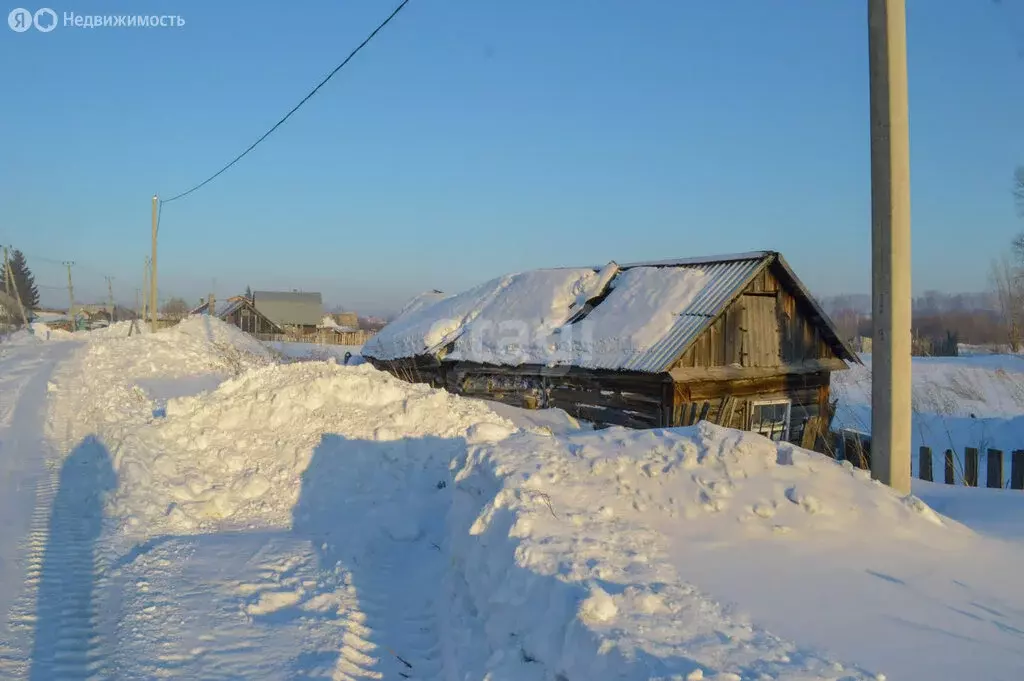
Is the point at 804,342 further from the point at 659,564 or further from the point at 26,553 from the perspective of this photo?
the point at 26,553

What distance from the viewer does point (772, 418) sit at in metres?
14.6

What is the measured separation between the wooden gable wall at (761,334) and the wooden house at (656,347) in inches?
0.9

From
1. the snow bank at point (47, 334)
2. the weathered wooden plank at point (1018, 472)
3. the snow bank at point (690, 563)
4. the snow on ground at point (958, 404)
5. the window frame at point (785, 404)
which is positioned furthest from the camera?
the snow bank at point (47, 334)

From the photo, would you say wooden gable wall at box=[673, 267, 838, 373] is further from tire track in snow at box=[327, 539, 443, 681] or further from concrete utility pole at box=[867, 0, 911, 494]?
tire track in snow at box=[327, 539, 443, 681]

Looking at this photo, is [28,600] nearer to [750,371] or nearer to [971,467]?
[971,467]

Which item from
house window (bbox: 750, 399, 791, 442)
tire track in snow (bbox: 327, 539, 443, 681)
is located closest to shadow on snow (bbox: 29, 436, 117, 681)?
tire track in snow (bbox: 327, 539, 443, 681)

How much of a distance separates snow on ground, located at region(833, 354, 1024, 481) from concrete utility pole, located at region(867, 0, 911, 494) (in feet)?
27.9

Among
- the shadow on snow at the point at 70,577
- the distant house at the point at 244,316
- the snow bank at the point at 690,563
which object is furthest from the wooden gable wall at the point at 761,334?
the distant house at the point at 244,316

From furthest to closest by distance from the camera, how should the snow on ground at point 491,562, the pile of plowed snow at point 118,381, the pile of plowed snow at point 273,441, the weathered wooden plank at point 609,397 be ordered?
A: 1. the weathered wooden plank at point 609,397
2. the pile of plowed snow at point 118,381
3. the pile of plowed snow at point 273,441
4. the snow on ground at point 491,562

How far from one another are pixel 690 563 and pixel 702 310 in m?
9.17

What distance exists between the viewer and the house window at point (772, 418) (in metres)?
14.2

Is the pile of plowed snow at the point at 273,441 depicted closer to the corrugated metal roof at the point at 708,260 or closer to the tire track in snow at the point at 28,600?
the tire track in snow at the point at 28,600

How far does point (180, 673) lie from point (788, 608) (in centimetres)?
375

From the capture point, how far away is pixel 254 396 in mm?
9805
